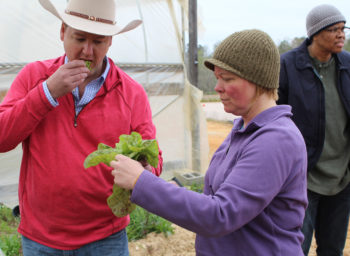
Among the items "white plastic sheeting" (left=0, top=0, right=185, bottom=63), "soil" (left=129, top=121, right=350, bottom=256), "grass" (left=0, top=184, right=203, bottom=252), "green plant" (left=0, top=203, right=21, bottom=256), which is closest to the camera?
"green plant" (left=0, top=203, right=21, bottom=256)

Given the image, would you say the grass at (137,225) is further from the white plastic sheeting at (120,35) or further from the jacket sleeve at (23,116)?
the jacket sleeve at (23,116)

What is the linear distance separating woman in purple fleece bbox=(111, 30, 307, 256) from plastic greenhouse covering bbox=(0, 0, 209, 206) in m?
3.83

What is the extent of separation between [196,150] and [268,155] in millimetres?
5296

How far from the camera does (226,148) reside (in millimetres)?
1822

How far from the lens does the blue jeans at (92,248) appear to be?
1.95 metres

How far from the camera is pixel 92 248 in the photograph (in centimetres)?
201

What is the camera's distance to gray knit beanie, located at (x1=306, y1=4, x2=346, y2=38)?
285cm

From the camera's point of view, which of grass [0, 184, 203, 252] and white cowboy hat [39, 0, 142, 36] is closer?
white cowboy hat [39, 0, 142, 36]

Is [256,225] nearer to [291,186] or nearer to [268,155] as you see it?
[291,186]

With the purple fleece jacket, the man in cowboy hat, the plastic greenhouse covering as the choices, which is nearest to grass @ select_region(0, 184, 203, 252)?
the plastic greenhouse covering

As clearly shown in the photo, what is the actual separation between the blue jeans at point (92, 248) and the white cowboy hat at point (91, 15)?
1.21 meters

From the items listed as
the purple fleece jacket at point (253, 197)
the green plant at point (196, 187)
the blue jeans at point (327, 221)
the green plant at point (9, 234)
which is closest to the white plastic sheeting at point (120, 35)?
the green plant at point (9, 234)

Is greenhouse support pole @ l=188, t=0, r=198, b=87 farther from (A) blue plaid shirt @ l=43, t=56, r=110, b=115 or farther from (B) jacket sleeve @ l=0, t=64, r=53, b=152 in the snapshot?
(B) jacket sleeve @ l=0, t=64, r=53, b=152

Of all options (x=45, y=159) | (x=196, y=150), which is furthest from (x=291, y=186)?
(x=196, y=150)
